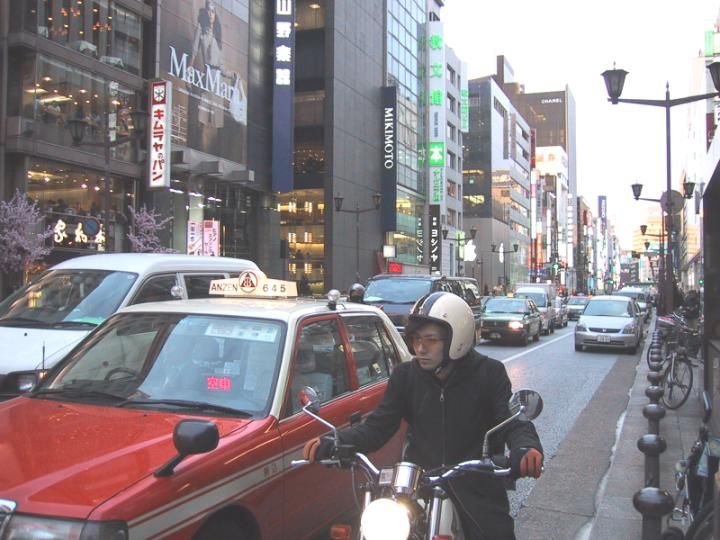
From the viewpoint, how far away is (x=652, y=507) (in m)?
3.52

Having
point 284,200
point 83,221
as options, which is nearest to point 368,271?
point 284,200

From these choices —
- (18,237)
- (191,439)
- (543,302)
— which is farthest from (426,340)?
(543,302)

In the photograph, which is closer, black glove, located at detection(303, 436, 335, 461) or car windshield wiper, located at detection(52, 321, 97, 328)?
black glove, located at detection(303, 436, 335, 461)

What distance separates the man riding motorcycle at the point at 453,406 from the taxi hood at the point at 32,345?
4.40 m

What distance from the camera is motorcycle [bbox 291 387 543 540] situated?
222cm

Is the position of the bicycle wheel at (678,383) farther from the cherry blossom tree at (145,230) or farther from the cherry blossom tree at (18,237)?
the cherry blossom tree at (145,230)

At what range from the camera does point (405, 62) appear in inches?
2368

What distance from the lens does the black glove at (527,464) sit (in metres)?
2.65

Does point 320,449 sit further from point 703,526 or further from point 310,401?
point 703,526

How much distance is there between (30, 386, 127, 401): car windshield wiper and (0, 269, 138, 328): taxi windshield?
3.21m

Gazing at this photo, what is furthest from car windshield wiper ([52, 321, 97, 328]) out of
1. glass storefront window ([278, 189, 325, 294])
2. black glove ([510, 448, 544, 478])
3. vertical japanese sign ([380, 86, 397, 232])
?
vertical japanese sign ([380, 86, 397, 232])

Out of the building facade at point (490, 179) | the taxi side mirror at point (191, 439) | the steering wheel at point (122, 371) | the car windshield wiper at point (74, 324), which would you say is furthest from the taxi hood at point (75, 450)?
the building facade at point (490, 179)

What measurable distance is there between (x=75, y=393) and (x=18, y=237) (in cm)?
2190

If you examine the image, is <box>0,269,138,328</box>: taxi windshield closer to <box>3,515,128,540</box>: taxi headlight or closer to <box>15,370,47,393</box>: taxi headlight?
<box>15,370,47,393</box>: taxi headlight
